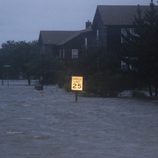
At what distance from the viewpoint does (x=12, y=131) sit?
2127cm

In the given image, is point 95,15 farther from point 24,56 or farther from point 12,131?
point 12,131

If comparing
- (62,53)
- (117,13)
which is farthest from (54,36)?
(117,13)

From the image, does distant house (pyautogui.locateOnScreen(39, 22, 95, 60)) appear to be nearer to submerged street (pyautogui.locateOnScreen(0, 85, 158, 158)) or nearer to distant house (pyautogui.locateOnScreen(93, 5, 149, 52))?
distant house (pyautogui.locateOnScreen(93, 5, 149, 52))

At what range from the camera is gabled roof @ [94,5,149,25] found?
83438mm

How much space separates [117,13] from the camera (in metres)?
86.1

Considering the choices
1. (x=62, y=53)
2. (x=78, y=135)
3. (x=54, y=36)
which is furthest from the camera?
(x=54, y=36)

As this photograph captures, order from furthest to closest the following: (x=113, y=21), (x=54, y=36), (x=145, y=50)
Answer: (x=54, y=36), (x=113, y=21), (x=145, y=50)

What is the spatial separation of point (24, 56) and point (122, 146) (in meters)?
114

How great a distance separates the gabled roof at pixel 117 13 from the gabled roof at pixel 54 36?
44462 millimetres

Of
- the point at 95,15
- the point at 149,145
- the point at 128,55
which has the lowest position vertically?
the point at 149,145

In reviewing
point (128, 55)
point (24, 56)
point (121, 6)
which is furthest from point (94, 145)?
point (24, 56)

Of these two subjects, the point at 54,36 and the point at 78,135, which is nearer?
the point at 78,135

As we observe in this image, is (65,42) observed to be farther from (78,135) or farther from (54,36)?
(78,135)

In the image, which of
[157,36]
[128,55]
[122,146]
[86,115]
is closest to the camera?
[122,146]
